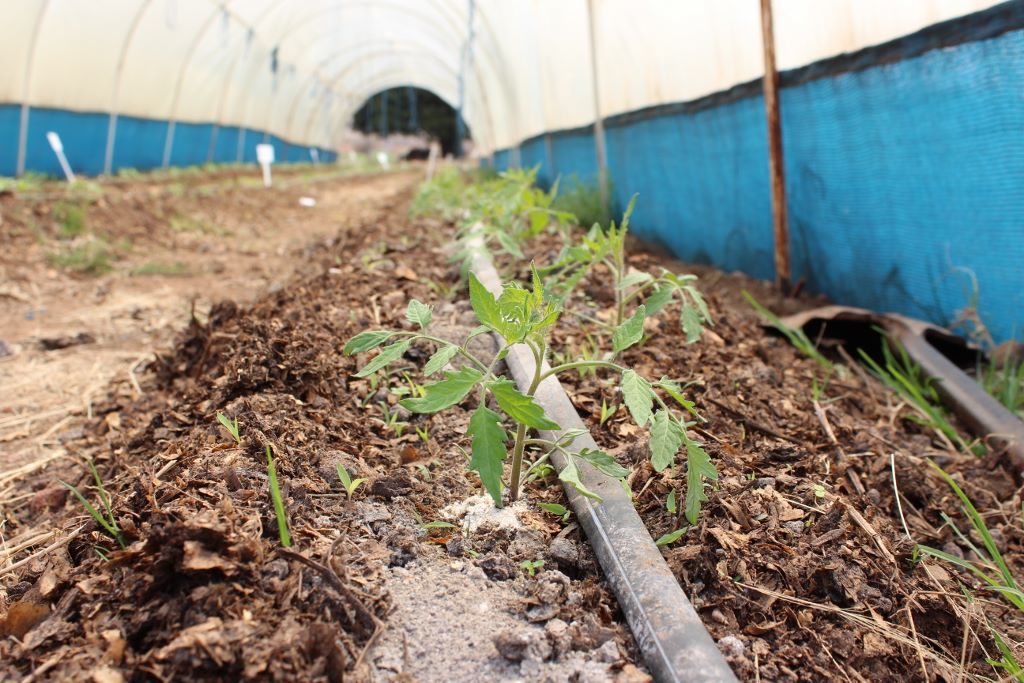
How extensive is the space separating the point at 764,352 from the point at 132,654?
2047mm

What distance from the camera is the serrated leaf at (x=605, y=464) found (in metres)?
1.38

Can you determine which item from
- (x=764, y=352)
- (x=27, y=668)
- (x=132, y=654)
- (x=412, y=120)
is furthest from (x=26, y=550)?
(x=412, y=120)

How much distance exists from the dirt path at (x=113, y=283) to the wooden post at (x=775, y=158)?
2407mm

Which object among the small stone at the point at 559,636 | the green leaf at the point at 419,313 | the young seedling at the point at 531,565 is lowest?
the small stone at the point at 559,636

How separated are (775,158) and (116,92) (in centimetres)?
1024

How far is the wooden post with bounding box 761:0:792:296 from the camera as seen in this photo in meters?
3.61

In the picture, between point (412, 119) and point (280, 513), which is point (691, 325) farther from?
point (412, 119)

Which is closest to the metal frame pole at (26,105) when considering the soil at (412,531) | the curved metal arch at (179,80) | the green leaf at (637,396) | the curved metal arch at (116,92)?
the curved metal arch at (116,92)

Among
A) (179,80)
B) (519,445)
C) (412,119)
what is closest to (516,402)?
(519,445)

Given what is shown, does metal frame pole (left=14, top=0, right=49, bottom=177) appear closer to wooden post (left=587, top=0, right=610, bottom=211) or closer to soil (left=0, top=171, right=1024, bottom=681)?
wooden post (left=587, top=0, right=610, bottom=211)

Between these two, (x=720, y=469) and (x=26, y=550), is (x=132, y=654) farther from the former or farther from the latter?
(x=720, y=469)

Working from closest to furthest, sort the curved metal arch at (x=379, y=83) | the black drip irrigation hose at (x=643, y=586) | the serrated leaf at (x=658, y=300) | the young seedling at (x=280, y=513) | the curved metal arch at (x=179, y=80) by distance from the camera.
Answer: the black drip irrigation hose at (x=643, y=586) → the young seedling at (x=280, y=513) → the serrated leaf at (x=658, y=300) → the curved metal arch at (x=179, y=80) → the curved metal arch at (x=379, y=83)

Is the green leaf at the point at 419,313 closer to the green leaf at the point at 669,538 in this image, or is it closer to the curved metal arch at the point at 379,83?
the green leaf at the point at 669,538

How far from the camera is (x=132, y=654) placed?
1.09 meters
